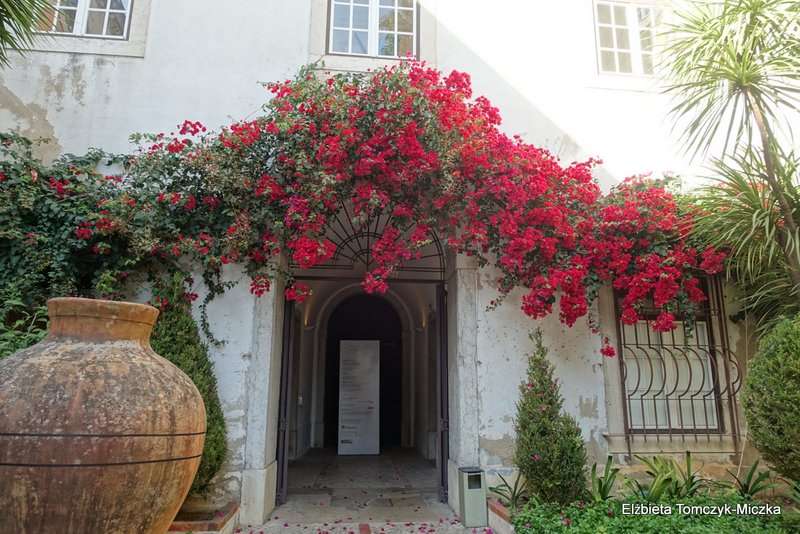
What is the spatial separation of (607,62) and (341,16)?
323 cm

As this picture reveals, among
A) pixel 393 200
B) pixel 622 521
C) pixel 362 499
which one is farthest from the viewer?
pixel 362 499

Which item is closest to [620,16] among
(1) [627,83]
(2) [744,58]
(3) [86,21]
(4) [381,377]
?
(1) [627,83]

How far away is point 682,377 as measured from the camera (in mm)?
6016

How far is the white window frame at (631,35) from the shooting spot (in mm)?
6680

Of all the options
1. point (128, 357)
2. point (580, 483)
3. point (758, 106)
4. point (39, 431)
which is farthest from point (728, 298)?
point (39, 431)

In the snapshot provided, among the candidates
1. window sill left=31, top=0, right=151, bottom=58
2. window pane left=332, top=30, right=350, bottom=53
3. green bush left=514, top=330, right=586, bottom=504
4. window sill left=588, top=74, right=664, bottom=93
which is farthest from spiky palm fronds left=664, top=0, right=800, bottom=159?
window sill left=31, top=0, right=151, bottom=58

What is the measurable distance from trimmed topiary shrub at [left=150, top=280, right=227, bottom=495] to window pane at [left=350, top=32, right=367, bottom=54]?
10.9 ft

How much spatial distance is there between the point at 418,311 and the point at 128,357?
307 inches

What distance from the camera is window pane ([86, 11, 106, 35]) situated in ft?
20.3

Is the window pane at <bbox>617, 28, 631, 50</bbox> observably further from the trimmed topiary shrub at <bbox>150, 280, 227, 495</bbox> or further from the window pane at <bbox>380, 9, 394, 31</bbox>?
the trimmed topiary shrub at <bbox>150, 280, 227, 495</bbox>

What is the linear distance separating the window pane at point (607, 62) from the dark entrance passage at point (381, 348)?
19.9 ft

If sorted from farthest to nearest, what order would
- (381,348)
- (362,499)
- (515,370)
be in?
(381,348) < (362,499) < (515,370)

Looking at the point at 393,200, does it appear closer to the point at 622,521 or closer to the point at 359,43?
the point at 359,43

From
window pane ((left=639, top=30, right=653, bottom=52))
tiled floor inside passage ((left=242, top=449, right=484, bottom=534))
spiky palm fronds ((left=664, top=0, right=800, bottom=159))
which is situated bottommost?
tiled floor inside passage ((left=242, top=449, right=484, bottom=534))
